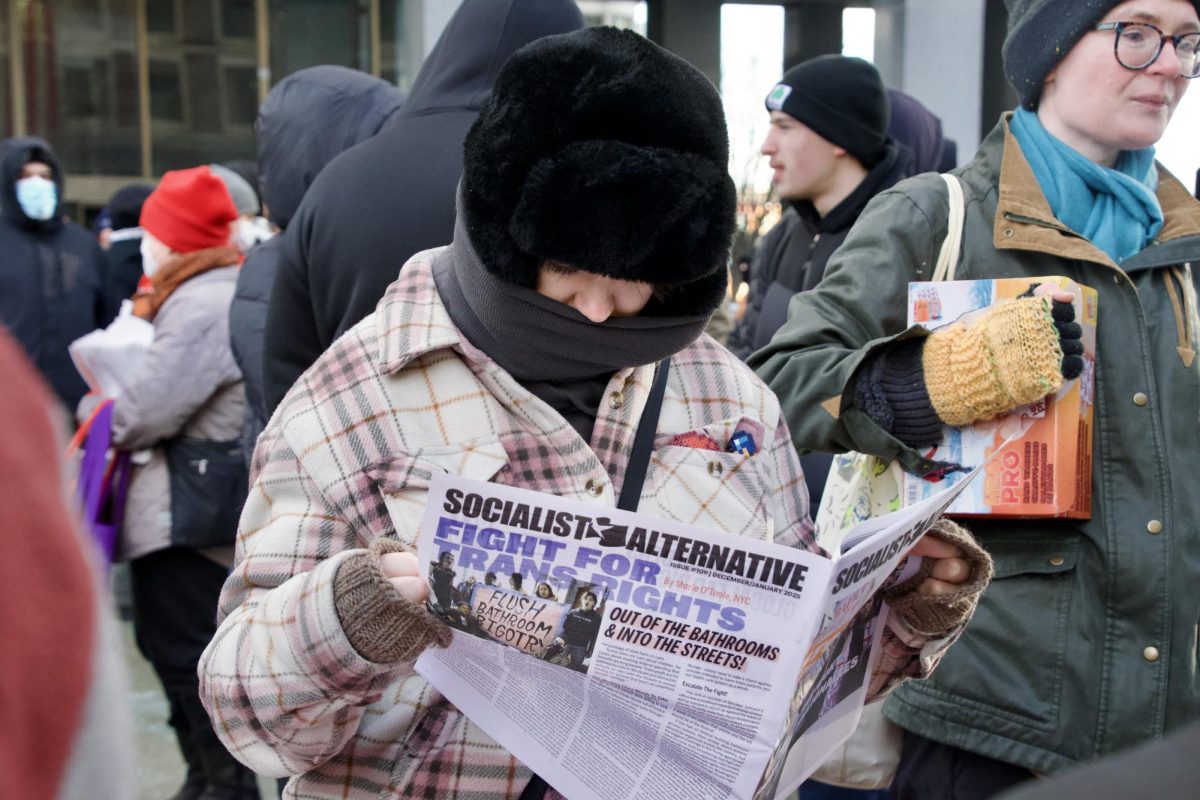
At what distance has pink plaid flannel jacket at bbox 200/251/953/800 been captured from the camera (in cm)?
166

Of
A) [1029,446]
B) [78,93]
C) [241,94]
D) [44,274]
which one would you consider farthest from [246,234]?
[78,93]

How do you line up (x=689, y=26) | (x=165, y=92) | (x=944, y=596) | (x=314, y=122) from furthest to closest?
(x=165, y=92)
(x=689, y=26)
(x=314, y=122)
(x=944, y=596)

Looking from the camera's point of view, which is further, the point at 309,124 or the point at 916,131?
the point at 916,131

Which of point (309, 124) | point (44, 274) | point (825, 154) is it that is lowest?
point (44, 274)

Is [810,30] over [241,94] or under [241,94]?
over

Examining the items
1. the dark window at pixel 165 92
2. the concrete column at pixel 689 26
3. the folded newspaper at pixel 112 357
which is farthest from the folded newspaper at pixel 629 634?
the dark window at pixel 165 92

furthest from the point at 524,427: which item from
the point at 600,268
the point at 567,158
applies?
the point at 567,158

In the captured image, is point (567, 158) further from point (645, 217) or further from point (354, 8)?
point (354, 8)

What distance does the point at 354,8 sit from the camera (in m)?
14.3

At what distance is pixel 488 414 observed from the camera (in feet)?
5.70

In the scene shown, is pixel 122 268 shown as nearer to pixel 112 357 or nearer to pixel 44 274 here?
pixel 44 274

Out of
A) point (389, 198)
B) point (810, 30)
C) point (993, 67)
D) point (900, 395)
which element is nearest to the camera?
point (900, 395)

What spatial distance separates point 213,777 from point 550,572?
3209 millimetres

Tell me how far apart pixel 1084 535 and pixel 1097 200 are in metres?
0.59
